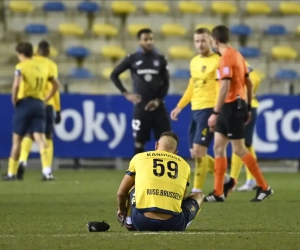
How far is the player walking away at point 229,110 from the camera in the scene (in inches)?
449

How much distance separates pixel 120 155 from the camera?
18.6m

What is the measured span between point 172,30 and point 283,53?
2.49 meters

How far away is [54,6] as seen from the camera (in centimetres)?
2212

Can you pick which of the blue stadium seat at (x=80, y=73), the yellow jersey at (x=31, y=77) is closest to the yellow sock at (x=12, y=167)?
the yellow jersey at (x=31, y=77)

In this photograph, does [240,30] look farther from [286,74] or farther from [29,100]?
[29,100]

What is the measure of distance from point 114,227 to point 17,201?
318 centimetres

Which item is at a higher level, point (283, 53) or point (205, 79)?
point (205, 79)

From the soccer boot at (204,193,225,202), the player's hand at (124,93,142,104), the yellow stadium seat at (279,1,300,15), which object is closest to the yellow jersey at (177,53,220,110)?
Result: the soccer boot at (204,193,225,202)

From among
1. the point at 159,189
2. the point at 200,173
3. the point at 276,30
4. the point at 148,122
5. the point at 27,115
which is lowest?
the point at 200,173

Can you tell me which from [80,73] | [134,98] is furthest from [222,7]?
[134,98]

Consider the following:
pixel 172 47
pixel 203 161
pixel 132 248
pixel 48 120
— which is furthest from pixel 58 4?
pixel 132 248

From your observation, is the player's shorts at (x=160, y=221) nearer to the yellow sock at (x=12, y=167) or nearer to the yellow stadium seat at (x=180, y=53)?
the yellow sock at (x=12, y=167)

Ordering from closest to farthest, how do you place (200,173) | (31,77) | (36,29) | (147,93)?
1. (200,173)
2. (147,93)
3. (31,77)
4. (36,29)

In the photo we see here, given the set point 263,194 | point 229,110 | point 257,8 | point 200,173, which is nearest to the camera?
point 229,110
